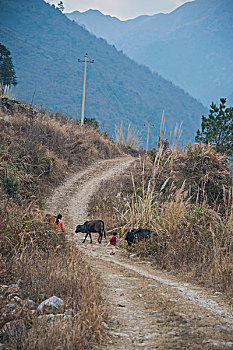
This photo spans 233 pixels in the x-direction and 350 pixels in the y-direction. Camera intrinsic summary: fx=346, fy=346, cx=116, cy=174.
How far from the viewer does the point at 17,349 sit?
10.1ft

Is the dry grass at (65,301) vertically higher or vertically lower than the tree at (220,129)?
lower

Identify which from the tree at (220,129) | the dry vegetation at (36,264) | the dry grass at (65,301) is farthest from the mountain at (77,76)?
the dry grass at (65,301)

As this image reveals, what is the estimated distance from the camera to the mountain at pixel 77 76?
78062 mm

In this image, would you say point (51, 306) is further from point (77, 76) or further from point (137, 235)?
point (77, 76)

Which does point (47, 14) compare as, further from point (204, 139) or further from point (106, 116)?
point (204, 139)

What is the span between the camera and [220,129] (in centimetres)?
1590

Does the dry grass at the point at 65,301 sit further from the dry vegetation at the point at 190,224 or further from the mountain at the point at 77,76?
the mountain at the point at 77,76

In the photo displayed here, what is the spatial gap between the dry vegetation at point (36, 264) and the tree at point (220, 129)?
7300mm

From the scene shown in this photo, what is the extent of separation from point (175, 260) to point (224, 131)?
422 inches

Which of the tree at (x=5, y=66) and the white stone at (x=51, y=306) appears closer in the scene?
the white stone at (x=51, y=306)

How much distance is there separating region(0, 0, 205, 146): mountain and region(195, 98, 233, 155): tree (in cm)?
5244

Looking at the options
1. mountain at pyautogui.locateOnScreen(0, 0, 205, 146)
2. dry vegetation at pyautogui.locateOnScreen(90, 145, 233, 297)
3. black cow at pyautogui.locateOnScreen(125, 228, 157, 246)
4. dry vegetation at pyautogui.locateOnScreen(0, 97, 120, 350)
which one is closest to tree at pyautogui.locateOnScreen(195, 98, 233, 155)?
dry vegetation at pyautogui.locateOnScreen(90, 145, 233, 297)

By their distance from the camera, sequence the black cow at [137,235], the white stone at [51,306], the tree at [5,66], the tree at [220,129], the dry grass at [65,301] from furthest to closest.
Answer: the tree at [5,66]
the tree at [220,129]
the black cow at [137,235]
the white stone at [51,306]
the dry grass at [65,301]

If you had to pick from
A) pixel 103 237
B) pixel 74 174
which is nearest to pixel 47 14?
pixel 74 174
